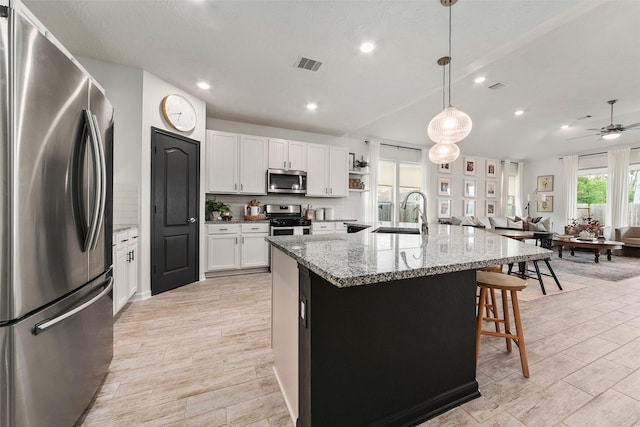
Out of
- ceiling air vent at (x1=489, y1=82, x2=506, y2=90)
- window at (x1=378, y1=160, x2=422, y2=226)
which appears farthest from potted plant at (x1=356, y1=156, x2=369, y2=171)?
ceiling air vent at (x1=489, y1=82, x2=506, y2=90)

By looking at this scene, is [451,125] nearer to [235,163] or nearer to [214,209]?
[235,163]

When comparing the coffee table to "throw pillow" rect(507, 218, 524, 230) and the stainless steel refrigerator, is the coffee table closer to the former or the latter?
"throw pillow" rect(507, 218, 524, 230)

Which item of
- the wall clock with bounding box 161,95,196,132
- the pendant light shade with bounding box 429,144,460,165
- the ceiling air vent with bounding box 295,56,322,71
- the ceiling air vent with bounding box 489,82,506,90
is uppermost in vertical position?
the ceiling air vent with bounding box 489,82,506,90

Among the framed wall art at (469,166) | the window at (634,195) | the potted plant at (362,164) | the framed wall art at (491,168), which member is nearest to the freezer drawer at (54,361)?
the potted plant at (362,164)

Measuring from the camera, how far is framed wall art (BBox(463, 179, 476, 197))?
25.5ft

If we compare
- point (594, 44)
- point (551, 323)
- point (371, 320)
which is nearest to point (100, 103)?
point (371, 320)

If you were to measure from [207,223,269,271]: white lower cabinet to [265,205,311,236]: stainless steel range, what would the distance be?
195 mm

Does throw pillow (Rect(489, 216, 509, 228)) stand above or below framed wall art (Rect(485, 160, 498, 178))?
below

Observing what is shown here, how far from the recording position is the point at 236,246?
429 cm

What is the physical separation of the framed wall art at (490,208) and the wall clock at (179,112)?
847cm

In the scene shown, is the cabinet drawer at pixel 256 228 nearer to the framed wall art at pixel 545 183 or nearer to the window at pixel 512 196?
the window at pixel 512 196

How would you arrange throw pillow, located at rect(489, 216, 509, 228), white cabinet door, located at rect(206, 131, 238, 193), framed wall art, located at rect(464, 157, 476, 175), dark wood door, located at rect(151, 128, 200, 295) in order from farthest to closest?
framed wall art, located at rect(464, 157, 476, 175)
throw pillow, located at rect(489, 216, 509, 228)
white cabinet door, located at rect(206, 131, 238, 193)
dark wood door, located at rect(151, 128, 200, 295)

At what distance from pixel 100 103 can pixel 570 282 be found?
235 inches

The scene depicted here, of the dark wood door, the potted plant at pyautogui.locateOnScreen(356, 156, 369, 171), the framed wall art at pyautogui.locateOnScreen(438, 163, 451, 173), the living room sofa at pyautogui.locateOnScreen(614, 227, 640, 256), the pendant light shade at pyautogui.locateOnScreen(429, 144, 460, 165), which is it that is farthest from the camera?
the framed wall art at pyautogui.locateOnScreen(438, 163, 451, 173)
